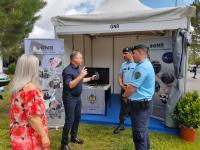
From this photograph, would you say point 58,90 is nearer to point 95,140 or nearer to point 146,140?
point 95,140

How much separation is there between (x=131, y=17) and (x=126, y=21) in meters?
0.13

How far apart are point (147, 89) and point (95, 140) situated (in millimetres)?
1871

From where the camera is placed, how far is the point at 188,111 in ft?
16.5

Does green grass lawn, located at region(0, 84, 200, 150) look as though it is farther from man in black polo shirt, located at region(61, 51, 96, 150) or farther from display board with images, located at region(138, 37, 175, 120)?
display board with images, located at region(138, 37, 175, 120)

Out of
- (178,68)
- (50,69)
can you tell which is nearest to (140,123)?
(178,68)

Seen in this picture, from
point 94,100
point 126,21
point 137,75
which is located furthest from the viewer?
point 94,100

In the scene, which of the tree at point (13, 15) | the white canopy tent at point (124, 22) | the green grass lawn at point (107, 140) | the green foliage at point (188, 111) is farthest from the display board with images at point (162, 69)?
the tree at point (13, 15)

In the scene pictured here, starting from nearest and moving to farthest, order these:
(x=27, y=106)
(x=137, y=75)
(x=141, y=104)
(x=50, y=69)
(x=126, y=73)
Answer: (x=27, y=106), (x=137, y=75), (x=141, y=104), (x=126, y=73), (x=50, y=69)

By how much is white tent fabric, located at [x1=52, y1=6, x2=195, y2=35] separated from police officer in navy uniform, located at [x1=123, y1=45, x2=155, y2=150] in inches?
74.5

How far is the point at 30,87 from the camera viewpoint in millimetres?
2363

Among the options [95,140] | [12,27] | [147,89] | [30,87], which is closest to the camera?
[30,87]

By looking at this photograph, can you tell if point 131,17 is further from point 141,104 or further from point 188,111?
point 141,104

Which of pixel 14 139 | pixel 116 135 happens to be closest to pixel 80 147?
pixel 116 135

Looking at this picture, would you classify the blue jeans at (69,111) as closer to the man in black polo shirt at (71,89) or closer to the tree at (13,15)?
the man in black polo shirt at (71,89)
